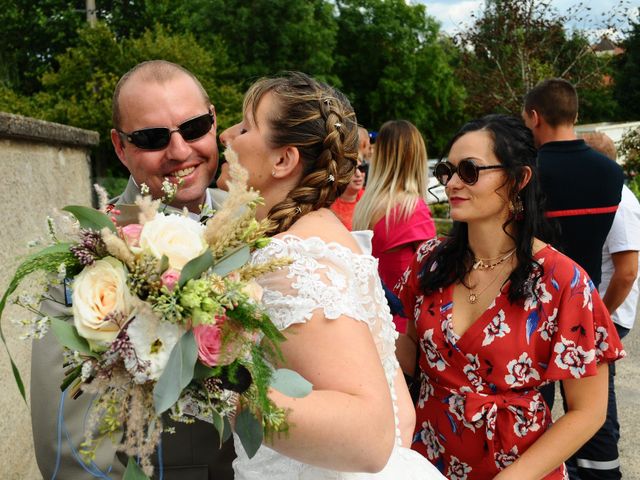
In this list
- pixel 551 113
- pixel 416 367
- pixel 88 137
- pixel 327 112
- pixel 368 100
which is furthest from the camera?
pixel 368 100

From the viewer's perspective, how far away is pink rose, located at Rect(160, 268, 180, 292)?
1172 millimetres

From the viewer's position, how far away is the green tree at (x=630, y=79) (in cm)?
3959

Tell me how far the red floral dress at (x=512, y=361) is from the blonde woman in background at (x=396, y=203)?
1.96 meters

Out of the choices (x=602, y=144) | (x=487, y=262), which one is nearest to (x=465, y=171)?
(x=487, y=262)

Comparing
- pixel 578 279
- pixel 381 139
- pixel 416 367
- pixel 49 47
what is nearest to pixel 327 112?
A: pixel 578 279

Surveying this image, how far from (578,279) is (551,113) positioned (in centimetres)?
205

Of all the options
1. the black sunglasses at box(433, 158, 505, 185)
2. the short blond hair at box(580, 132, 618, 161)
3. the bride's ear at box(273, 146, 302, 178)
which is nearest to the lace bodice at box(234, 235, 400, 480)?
Answer: the bride's ear at box(273, 146, 302, 178)

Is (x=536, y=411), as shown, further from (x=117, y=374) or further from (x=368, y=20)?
(x=368, y=20)

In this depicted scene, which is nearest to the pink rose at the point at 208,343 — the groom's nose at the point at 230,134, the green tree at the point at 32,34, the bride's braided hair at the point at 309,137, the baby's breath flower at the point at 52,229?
the baby's breath flower at the point at 52,229

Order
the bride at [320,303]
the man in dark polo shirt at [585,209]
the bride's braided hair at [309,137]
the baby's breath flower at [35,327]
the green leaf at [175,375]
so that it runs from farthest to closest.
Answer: the man in dark polo shirt at [585,209] → the bride's braided hair at [309,137] → the bride at [320,303] → the baby's breath flower at [35,327] → the green leaf at [175,375]

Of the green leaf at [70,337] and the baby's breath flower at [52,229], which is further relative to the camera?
the baby's breath flower at [52,229]

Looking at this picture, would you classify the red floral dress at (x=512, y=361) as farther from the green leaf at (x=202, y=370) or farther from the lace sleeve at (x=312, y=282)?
the green leaf at (x=202, y=370)

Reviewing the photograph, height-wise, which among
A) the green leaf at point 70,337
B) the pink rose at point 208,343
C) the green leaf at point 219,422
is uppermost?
the pink rose at point 208,343

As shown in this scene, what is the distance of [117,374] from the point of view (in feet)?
3.85
